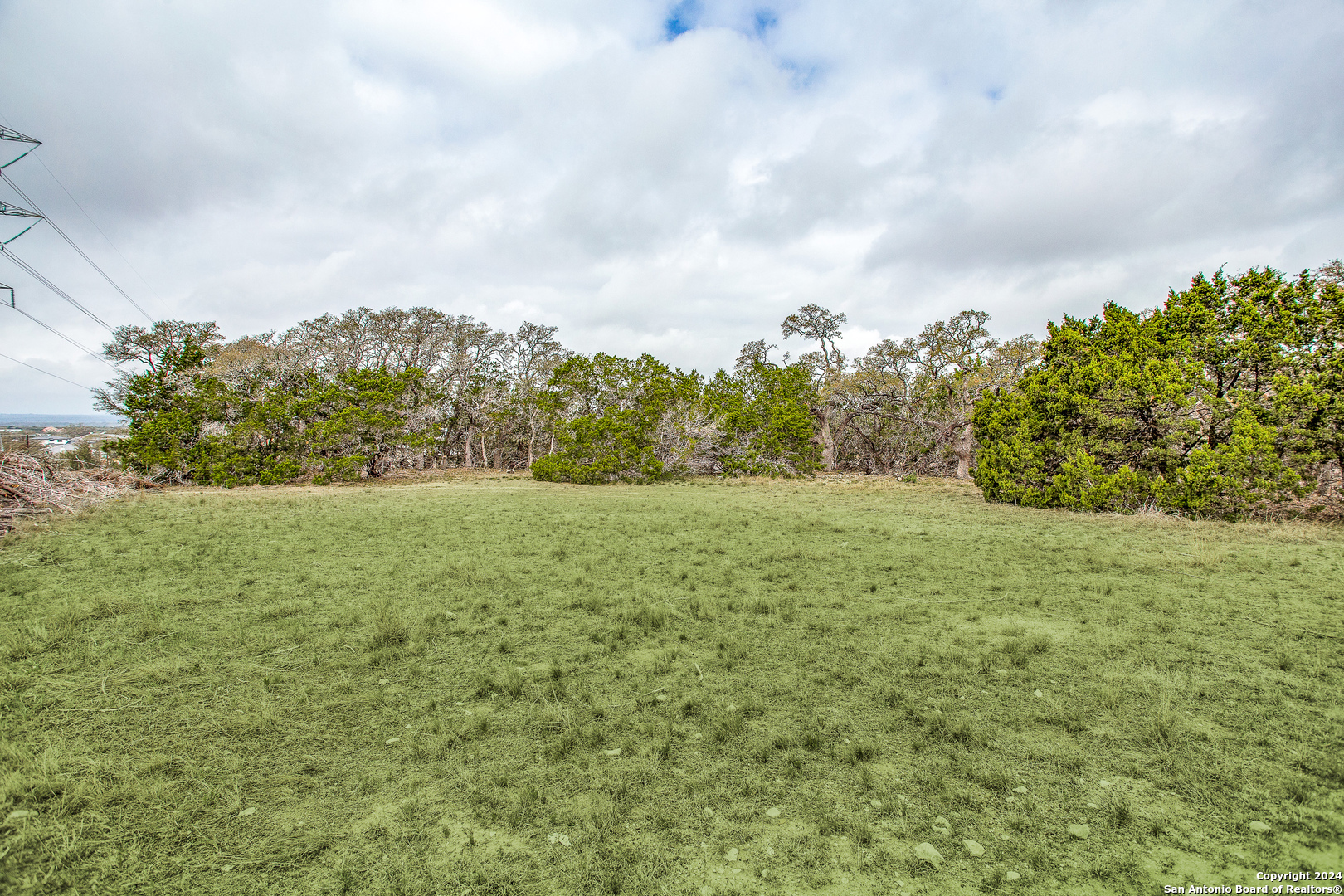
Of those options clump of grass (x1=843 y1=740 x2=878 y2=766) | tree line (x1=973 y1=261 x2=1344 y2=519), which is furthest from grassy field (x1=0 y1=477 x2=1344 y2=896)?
tree line (x1=973 y1=261 x2=1344 y2=519)

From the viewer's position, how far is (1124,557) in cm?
786

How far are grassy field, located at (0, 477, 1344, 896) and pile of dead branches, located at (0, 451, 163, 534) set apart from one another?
4.91 metres

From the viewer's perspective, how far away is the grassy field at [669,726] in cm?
237

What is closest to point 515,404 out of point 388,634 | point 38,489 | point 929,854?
point 38,489

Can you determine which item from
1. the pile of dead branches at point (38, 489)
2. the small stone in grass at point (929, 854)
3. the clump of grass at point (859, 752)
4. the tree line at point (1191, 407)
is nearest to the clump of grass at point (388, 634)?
the clump of grass at point (859, 752)

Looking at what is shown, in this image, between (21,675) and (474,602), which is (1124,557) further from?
(21,675)

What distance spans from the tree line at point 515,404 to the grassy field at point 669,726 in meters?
15.1

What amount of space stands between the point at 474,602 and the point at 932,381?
2279 centimetres

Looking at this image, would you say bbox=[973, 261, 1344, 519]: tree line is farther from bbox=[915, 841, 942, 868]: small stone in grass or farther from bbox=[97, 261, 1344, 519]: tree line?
bbox=[915, 841, 942, 868]: small stone in grass

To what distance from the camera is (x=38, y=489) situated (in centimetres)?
1179

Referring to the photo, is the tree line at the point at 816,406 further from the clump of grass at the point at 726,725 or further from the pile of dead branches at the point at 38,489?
the clump of grass at the point at 726,725

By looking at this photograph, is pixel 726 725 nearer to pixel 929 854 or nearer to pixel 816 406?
pixel 929 854

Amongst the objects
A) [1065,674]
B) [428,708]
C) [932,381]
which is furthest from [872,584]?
[932,381]

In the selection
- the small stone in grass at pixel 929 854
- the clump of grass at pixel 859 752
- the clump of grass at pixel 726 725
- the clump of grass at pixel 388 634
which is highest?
the clump of grass at pixel 388 634
